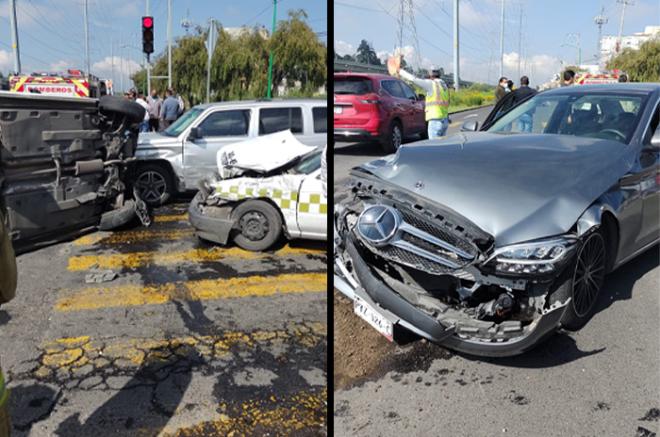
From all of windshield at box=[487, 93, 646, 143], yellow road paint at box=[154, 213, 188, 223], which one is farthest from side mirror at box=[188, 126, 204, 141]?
windshield at box=[487, 93, 646, 143]

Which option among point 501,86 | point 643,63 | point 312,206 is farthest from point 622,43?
point 312,206

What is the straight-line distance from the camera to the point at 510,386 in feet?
8.72

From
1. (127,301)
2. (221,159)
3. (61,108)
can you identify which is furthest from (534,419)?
(61,108)

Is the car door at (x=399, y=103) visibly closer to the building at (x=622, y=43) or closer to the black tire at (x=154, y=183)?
the black tire at (x=154, y=183)

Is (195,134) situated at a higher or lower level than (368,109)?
lower

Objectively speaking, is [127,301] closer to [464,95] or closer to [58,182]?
[58,182]

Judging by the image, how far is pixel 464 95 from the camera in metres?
28.6

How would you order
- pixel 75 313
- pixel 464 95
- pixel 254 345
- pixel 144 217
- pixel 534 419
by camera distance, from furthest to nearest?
pixel 464 95
pixel 144 217
pixel 75 313
pixel 254 345
pixel 534 419

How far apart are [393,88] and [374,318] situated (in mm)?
6836

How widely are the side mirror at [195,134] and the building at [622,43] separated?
22.6m

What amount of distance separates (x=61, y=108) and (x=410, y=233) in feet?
13.7

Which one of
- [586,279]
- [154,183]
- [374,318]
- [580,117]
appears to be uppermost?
[580,117]

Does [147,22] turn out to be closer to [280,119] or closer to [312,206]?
[280,119]

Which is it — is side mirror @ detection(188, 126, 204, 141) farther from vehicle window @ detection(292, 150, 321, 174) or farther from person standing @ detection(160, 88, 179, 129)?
person standing @ detection(160, 88, 179, 129)
